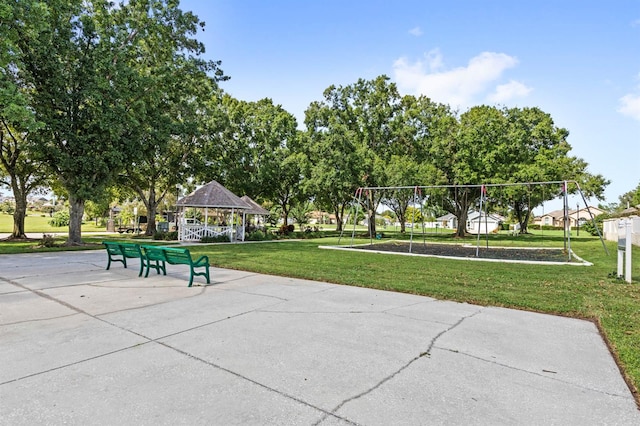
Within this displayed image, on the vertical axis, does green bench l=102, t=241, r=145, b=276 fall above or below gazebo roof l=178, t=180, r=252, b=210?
below

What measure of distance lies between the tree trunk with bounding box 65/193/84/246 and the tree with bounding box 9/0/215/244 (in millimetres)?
52

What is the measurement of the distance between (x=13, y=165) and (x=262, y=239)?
16.7 meters

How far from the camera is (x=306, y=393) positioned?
9.97 feet

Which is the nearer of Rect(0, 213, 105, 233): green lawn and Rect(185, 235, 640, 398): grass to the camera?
Rect(185, 235, 640, 398): grass

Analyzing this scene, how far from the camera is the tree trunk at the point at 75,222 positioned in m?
19.5

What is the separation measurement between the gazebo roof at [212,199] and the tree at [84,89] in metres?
4.68

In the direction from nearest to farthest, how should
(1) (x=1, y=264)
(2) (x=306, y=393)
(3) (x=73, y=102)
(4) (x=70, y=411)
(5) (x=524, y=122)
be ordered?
→ 1. (4) (x=70, y=411)
2. (2) (x=306, y=393)
3. (1) (x=1, y=264)
4. (3) (x=73, y=102)
5. (5) (x=524, y=122)

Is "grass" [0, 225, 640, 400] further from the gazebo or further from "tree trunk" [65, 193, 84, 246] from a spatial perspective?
the gazebo

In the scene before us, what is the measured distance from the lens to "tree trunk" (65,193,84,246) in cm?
1948

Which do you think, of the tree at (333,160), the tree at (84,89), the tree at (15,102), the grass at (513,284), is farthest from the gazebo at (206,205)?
the grass at (513,284)

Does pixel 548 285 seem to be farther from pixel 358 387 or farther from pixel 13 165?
pixel 13 165

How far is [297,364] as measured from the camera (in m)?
3.67

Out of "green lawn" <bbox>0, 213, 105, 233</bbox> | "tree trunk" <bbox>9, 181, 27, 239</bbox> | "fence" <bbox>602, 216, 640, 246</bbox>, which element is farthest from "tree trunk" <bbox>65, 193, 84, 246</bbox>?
"fence" <bbox>602, 216, 640, 246</bbox>

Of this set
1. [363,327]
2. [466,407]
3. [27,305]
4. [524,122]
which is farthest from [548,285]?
[524,122]
